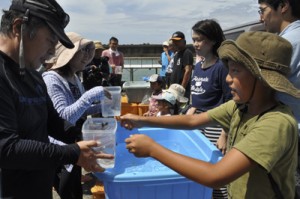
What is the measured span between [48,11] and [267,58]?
3.24 ft

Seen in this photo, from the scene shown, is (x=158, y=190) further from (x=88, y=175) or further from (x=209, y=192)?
(x=88, y=175)

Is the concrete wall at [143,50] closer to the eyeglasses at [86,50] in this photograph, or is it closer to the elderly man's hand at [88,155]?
the eyeglasses at [86,50]

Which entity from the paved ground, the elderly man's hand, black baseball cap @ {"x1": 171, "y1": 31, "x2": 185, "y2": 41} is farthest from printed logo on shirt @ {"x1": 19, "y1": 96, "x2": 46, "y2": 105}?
black baseball cap @ {"x1": 171, "y1": 31, "x2": 185, "y2": 41}

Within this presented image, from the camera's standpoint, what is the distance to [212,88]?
2807 mm

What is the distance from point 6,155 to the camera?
49.7 inches

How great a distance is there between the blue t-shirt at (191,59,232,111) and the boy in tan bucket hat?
1.37 meters

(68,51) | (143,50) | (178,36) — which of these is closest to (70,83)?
(68,51)

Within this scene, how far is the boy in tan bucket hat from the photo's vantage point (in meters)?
1.18

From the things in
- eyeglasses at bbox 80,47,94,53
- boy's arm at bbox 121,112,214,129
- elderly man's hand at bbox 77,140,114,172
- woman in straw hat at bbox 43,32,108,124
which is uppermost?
eyeglasses at bbox 80,47,94,53

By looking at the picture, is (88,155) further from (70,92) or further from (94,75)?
(94,75)

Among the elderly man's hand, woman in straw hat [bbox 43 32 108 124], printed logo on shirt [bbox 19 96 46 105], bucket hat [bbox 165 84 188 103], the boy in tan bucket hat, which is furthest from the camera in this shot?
bucket hat [bbox 165 84 188 103]

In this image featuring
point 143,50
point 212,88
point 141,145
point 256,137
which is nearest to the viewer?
point 256,137

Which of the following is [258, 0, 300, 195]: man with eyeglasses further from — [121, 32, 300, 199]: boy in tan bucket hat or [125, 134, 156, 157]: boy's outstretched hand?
[125, 134, 156, 157]: boy's outstretched hand

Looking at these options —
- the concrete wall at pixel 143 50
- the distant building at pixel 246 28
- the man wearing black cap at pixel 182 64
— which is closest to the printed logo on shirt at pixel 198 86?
the distant building at pixel 246 28
